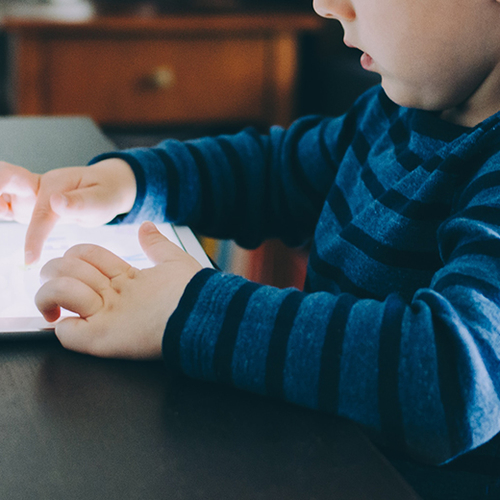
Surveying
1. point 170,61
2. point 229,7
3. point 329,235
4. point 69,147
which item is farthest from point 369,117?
point 229,7

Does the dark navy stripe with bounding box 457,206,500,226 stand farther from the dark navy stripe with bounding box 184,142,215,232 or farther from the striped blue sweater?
the dark navy stripe with bounding box 184,142,215,232

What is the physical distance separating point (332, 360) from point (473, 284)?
8 centimetres

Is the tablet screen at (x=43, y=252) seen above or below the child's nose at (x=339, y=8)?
below

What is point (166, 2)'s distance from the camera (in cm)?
178

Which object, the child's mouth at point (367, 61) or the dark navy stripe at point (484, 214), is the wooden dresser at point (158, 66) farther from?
the dark navy stripe at point (484, 214)

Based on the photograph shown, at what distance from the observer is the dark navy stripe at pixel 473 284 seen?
0.96 feet

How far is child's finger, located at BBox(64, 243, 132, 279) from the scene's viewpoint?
0.35 m

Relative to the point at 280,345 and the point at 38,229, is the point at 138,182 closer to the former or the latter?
the point at 38,229

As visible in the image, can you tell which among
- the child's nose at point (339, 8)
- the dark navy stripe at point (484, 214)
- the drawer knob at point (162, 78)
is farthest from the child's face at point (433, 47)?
the drawer knob at point (162, 78)

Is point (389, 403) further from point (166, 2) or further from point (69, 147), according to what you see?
point (166, 2)

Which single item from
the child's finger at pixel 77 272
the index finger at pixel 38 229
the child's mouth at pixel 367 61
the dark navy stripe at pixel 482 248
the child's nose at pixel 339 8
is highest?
the child's nose at pixel 339 8

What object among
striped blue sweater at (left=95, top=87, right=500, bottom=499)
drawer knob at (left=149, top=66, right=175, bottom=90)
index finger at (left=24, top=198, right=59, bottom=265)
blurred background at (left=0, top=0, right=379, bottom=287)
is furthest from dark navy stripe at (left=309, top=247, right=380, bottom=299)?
drawer knob at (left=149, top=66, right=175, bottom=90)

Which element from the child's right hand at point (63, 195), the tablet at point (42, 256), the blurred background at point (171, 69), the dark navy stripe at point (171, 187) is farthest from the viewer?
the blurred background at point (171, 69)

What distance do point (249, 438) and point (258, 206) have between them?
382 mm
